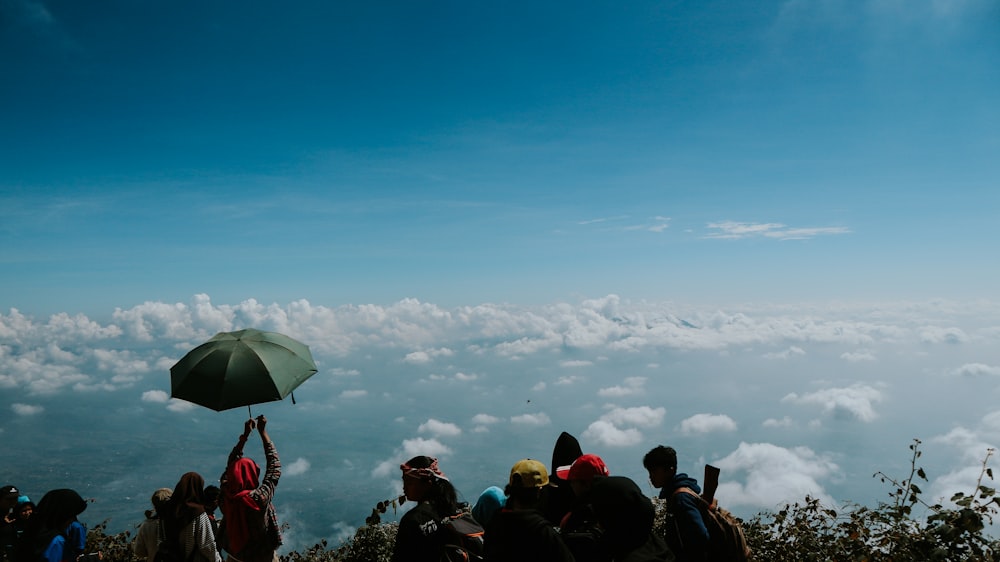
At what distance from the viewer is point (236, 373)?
5.79 metres

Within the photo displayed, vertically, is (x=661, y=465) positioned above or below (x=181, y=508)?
above

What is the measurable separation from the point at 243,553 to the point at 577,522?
136 inches

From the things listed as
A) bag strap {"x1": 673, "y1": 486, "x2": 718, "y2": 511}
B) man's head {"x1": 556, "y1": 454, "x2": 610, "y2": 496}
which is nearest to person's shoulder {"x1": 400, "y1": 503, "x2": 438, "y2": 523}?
man's head {"x1": 556, "y1": 454, "x2": 610, "y2": 496}

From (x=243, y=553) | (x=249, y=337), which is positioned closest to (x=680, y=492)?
(x=243, y=553)

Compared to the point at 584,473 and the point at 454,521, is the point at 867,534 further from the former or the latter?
the point at 454,521

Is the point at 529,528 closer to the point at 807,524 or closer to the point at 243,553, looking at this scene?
the point at 243,553

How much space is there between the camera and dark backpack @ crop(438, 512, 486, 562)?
170 inches

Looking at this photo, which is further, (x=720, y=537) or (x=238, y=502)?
(x=238, y=502)

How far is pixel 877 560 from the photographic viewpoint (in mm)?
5832

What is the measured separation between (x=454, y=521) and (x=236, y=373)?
9.79 feet

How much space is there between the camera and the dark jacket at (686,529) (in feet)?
15.0

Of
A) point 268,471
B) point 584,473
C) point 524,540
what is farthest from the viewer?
point 268,471

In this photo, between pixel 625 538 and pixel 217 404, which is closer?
pixel 625 538

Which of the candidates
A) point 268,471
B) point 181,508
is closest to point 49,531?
point 181,508
